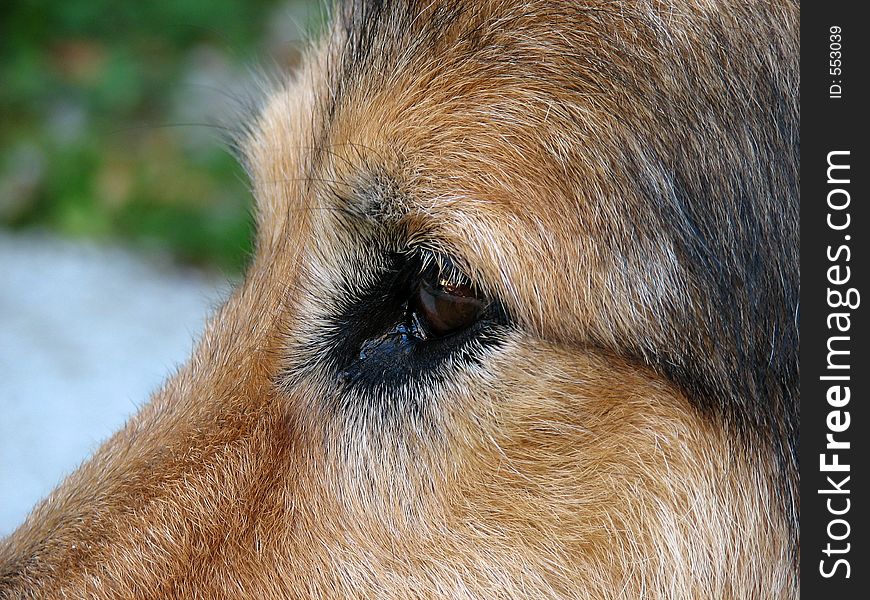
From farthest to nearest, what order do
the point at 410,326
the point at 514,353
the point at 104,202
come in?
the point at 104,202 → the point at 410,326 → the point at 514,353

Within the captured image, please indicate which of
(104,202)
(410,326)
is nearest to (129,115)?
(104,202)

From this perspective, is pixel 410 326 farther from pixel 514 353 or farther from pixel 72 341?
pixel 72 341

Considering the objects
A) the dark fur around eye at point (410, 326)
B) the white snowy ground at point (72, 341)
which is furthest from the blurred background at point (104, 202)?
the dark fur around eye at point (410, 326)

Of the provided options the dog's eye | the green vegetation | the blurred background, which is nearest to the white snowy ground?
the blurred background

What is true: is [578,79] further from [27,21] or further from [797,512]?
[27,21]

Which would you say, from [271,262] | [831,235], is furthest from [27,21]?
[831,235]

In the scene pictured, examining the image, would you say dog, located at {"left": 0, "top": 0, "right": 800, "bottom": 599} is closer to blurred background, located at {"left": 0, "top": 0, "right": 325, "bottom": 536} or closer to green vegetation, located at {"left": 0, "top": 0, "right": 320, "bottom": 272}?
blurred background, located at {"left": 0, "top": 0, "right": 325, "bottom": 536}
